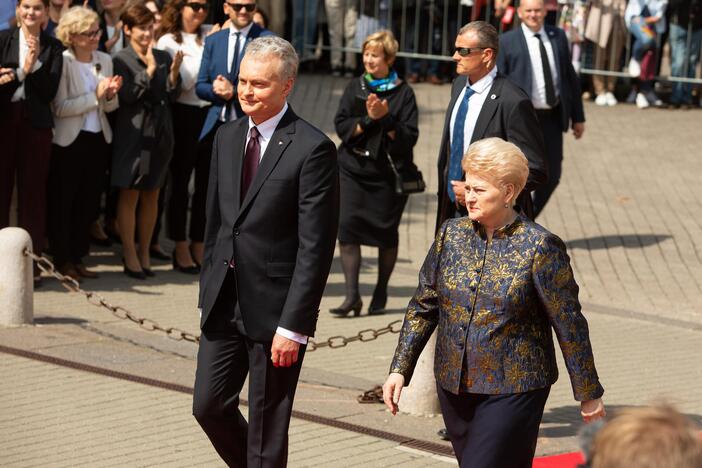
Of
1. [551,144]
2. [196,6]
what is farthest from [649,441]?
[551,144]

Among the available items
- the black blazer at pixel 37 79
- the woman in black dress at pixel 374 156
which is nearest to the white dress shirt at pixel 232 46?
the woman in black dress at pixel 374 156

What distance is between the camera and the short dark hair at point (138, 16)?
10852mm

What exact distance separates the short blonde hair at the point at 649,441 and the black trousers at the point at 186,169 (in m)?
8.73

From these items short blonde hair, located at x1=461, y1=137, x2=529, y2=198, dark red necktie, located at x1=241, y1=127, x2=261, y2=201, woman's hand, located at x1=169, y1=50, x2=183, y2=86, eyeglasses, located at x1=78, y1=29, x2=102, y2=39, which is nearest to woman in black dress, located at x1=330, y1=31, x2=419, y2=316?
→ woman's hand, located at x1=169, y1=50, x2=183, y2=86

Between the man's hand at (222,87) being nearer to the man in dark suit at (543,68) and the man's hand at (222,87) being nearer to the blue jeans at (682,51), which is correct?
the man in dark suit at (543,68)

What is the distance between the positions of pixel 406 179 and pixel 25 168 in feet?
9.22

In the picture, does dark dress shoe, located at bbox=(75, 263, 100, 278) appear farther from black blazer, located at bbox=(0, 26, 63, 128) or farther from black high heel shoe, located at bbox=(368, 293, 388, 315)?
black high heel shoe, located at bbox=(368, 293, 388, 315)

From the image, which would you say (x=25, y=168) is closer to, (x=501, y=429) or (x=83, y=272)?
(x=83, y=272)

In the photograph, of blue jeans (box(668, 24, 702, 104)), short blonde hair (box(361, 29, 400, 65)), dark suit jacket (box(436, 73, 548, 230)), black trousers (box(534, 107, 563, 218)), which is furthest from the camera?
blue jeans (box(668, 24, 702, 104))

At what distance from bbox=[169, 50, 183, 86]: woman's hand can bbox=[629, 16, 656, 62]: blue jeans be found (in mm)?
9248

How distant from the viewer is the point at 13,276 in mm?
9219

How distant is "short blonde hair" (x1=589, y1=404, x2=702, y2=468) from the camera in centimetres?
265

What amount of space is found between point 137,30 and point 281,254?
226 inches

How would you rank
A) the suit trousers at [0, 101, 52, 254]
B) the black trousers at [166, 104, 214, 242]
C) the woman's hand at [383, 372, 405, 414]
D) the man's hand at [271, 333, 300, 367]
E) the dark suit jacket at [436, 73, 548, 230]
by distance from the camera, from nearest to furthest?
the woman's hand at [383, 372, 405, 414]
the man's hand at [271, 333, 300, 367]
the dark suit jacket at [436, 73, 548, 230]
the suit trousers at [0, 101, 52, 254]
the black trousers at [166, 104, 214, 242]
